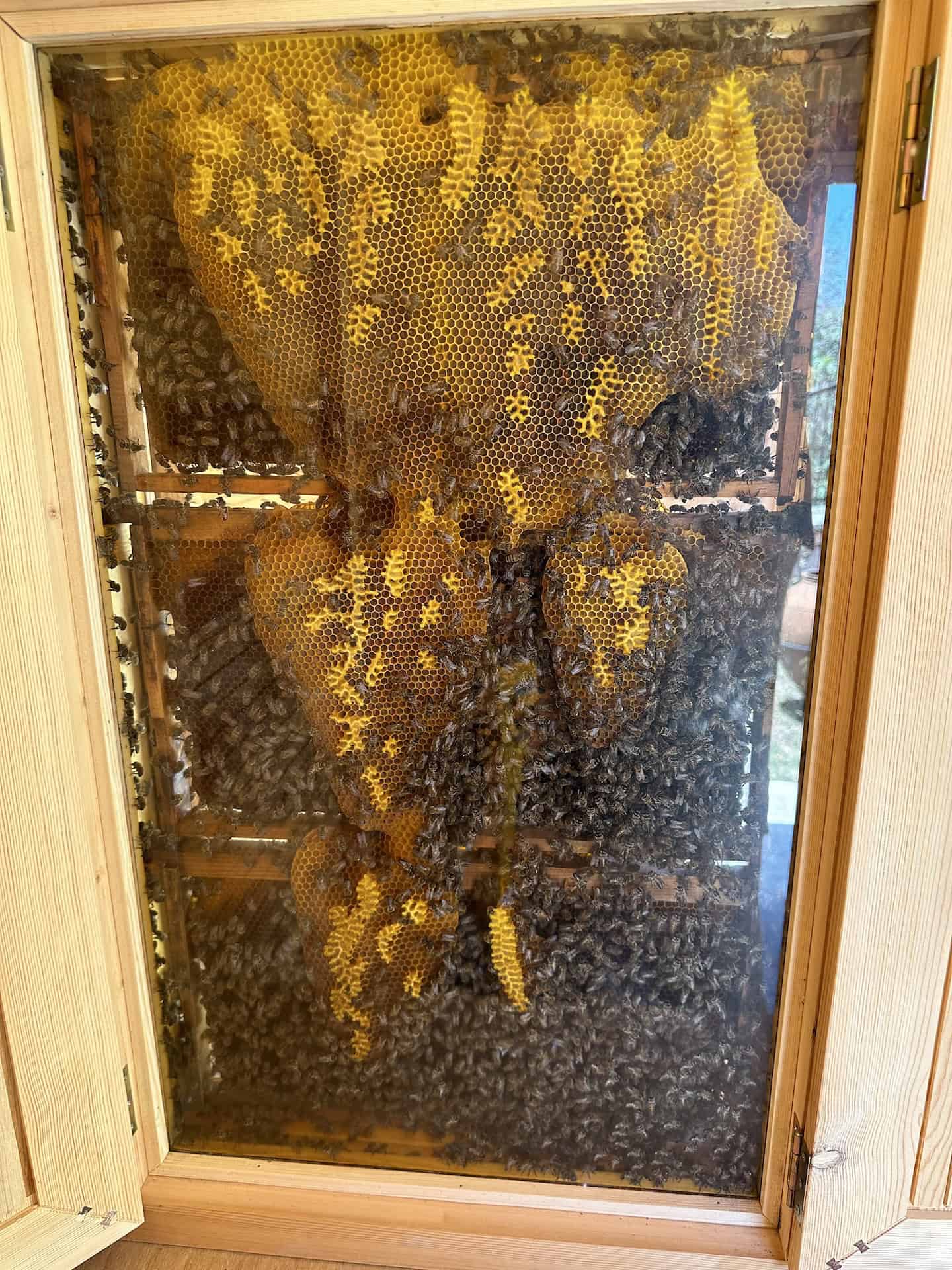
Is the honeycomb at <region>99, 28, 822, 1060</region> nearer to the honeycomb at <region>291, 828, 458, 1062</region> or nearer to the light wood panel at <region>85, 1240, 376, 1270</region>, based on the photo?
the honeycomb at <region>291, 828, 458, 1062</region>

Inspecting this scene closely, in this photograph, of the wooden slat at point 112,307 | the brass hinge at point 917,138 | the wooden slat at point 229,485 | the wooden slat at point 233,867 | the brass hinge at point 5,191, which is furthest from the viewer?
the wooden slat at point 233,867

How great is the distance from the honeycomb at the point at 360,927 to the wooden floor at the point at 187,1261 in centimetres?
44

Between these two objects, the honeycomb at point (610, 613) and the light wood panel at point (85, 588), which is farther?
the honeycomb at point (610, 613)

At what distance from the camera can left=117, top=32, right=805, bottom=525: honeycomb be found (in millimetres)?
1113

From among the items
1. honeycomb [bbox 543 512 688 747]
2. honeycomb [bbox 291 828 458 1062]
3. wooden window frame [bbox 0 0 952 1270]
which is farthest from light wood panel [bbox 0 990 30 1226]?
honeycomb [bbox 543 512 688 747]

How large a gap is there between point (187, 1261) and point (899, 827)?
5.23 ft

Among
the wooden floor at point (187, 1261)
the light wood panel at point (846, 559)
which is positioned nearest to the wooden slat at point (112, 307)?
the light wood panel at point (846, 559)

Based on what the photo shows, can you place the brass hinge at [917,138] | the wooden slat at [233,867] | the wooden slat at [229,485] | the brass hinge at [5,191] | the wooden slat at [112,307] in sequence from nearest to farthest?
the brass hinge at [917,138]
the brass hinge at [5,191]
the wooden slat at [112,307]
the wooden slat at [229,485]
the wooden slat at [233,867]

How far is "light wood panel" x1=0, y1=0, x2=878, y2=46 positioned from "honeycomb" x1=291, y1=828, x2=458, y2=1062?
1326 millimetres

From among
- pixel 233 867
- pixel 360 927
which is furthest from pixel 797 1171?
pixel 233 867

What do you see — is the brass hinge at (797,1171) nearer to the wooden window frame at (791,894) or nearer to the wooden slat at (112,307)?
the wooden window frame at (791,894)

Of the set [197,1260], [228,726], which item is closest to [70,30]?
[228,726]

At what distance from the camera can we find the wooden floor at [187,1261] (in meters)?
1.42

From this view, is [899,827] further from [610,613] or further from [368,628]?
[368,628]
